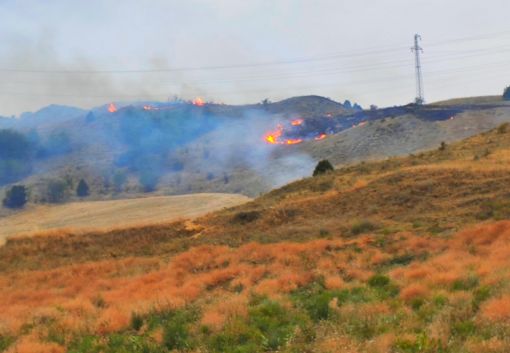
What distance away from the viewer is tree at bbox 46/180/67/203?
9950cm

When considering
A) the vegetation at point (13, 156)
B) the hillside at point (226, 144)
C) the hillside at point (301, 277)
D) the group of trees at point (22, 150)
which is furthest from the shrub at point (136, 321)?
the vegetation at point (13, 156)

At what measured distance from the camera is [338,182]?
41656 millimetres

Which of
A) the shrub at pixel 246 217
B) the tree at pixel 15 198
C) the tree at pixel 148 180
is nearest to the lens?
the shrub at pixel 246 217

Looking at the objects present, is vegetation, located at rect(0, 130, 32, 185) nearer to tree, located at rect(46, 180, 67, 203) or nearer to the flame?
tree, located at rect(46, 180, 67, 203)

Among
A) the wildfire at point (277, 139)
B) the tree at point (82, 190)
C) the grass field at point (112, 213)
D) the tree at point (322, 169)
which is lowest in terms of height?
the grass field at point (112, 213)

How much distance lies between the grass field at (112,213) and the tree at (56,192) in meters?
8.00

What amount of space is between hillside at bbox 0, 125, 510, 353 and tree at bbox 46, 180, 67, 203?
215ft

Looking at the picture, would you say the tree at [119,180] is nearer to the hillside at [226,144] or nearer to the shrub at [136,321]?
the hillside at [226,144]

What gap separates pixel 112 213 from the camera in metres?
74.2

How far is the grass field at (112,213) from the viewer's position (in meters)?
65.1

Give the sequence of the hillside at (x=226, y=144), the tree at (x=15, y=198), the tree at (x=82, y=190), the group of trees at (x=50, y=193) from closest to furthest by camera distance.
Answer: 1. the hillside at (x=226, y=144)
2. the tree at (x=15, y=198)
3. the group of trees at (x=50, y=193)
4. the tree at (x=82, y=190)

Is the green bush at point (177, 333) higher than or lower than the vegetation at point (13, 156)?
lower

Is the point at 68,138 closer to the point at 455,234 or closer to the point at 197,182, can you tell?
the point at 197,182

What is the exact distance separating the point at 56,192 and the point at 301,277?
95.0 meters
